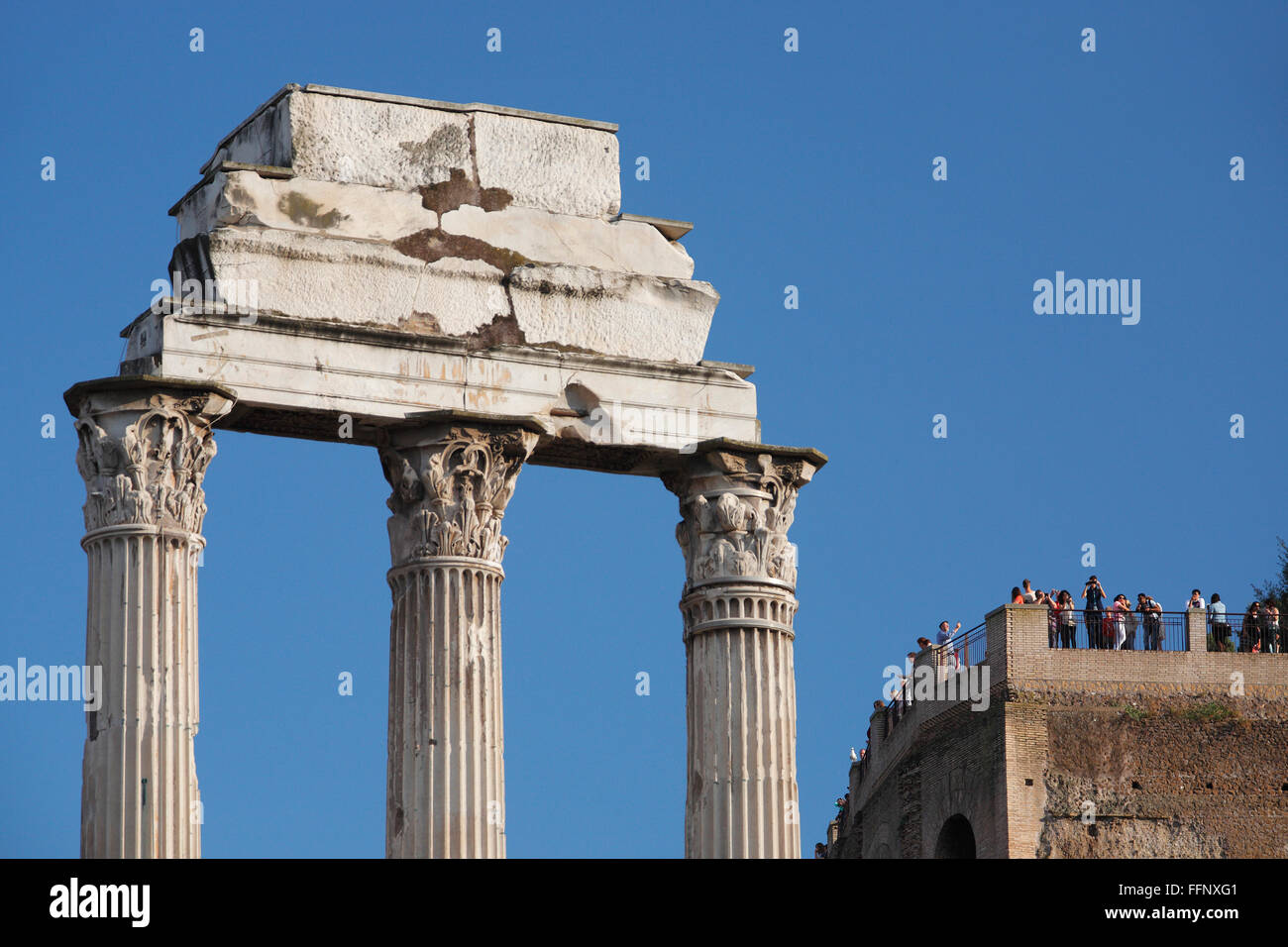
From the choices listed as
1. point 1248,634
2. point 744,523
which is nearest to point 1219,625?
point 1248,634

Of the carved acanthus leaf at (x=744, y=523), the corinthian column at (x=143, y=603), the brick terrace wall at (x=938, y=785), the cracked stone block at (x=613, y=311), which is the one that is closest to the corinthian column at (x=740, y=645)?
the carved acanthus leaf at (x=744, y=523)

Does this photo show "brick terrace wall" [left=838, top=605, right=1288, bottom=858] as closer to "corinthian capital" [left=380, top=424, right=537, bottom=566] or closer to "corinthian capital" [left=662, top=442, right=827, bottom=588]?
"corinthian capital" [left=662, top=442, right=827, bottom=588]

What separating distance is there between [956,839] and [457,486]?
1032 inches

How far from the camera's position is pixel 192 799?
27.6 m

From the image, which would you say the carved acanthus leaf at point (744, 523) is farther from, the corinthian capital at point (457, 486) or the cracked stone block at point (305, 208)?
the cracked stone block at point (305, 208)

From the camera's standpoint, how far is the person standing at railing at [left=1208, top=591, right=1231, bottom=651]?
53.9 metres

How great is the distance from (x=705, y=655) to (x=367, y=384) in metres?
3.90

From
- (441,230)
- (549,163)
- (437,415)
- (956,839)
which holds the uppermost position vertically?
(549,163)

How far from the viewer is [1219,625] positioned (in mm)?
54250

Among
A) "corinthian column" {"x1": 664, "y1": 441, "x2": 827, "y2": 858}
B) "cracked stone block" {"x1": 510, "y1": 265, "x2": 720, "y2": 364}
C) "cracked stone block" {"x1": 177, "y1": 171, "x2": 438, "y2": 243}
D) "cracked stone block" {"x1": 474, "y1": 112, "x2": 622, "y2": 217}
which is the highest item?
"cracked stone block" {"x1": 474, "y1": 112, "x2": 622, "y2": 217}

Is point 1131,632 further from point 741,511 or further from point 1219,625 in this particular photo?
point 741,511

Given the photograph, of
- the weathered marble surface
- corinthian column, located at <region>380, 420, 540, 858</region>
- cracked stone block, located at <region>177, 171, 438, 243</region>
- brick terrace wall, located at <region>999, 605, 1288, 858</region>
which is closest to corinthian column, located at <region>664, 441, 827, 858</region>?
the weathered marble surface

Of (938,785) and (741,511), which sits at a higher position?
(938,785)
